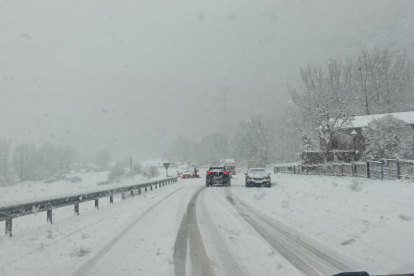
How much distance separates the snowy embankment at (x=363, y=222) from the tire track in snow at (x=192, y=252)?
264cm

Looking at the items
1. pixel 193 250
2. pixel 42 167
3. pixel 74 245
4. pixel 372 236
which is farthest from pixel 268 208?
pixel 42 167

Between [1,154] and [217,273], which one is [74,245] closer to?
[217,273]

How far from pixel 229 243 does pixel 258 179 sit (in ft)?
56.0

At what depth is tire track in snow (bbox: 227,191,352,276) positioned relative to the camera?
4.96 m

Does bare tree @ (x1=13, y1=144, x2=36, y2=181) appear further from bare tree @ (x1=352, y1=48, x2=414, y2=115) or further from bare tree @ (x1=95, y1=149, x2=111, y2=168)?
bare tree @ (x1=352, y1=48, x2=414, y2=115)

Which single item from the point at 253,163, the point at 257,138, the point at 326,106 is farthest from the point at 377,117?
the point at 257,138

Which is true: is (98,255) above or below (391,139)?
below

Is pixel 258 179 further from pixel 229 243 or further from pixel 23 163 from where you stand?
pixel 23 163

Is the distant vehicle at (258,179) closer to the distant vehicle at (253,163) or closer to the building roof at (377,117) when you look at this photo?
the building roof at (377,117)

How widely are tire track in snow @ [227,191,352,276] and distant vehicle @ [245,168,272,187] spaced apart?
14126 millimetres

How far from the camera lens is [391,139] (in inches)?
1100

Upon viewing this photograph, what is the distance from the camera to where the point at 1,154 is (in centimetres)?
7969

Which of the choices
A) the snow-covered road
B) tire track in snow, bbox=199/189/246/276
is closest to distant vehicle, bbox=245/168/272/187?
the snow-covered road

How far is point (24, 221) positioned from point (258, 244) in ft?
29.7
